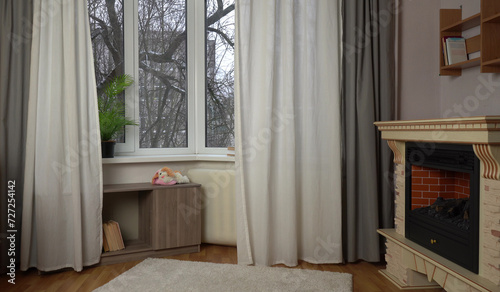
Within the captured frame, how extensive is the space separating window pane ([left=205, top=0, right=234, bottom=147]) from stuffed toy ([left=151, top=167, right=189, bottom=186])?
48 centimetres

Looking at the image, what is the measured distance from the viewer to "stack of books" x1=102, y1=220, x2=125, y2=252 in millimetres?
3199

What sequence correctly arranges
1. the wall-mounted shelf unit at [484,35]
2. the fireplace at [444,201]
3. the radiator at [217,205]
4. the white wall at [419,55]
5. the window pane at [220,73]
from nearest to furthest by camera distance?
the fireplace at [444,201], the wall-mounted shelf unit at [484,35], the white wall at [419,55], the radiator at [217,205], the window pane at [220,73]

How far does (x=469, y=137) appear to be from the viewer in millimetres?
2070

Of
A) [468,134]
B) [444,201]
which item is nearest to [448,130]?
[468,134]

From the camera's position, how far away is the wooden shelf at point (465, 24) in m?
2.64

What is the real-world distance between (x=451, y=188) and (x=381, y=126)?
64 centimetres

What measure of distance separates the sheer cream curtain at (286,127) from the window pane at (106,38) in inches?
41.3

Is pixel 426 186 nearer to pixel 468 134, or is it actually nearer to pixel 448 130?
pixel 448 130

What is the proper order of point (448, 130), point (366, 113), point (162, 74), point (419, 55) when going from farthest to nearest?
point (162, 74), point (419, 55), point (366, 113), point (448, 130)

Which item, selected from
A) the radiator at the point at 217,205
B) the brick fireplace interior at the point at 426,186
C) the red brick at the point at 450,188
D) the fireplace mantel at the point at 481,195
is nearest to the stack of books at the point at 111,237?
the radiator at the point at 217,205

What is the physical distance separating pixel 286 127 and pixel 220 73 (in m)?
0.93

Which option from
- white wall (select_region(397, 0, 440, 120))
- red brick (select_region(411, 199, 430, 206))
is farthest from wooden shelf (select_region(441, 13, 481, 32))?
red brick (select_region(411, 199, 430, 206))

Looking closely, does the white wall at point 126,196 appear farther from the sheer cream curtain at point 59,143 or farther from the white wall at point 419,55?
the white wall at point 419,55

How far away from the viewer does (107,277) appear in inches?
112
